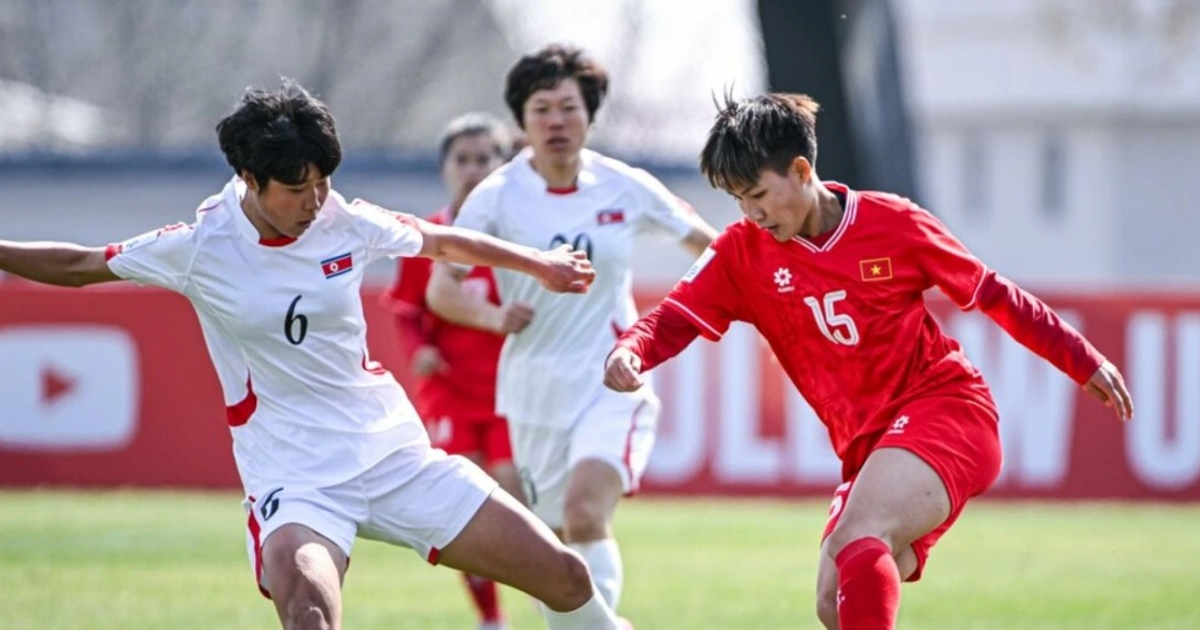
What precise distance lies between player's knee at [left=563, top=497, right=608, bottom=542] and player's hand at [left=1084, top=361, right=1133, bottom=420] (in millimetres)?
2032

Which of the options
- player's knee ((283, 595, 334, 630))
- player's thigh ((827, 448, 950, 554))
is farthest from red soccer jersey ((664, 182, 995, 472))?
player's knee ((283, 595, 334, 630))

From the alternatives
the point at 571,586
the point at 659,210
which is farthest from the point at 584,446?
the point at 571,586

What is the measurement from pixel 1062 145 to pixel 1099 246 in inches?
112

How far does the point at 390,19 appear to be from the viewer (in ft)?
105

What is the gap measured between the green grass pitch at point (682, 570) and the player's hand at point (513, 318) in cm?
179

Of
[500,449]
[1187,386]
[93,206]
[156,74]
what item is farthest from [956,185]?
[500,449]

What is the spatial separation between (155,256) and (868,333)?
214cm

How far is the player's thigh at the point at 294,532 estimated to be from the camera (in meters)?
5.54

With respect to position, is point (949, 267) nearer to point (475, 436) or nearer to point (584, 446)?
point (584, 446)

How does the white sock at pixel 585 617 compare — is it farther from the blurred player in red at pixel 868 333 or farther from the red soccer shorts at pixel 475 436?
the red soccer shorts at pixel 475 436

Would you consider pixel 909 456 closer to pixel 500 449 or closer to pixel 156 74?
pixel 500 449

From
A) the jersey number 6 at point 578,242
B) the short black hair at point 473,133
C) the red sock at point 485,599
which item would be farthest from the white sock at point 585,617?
the short black hair at point 473,133

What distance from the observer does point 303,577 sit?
5480 mm

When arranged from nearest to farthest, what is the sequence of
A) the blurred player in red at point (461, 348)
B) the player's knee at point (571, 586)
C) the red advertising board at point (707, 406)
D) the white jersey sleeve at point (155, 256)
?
the white jersey sleeve at point (155, 256), the player's knee at point (571, 586), the blurred player in red at point (461, 348), the red advertising board at point (707, 406)
